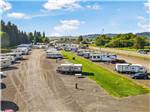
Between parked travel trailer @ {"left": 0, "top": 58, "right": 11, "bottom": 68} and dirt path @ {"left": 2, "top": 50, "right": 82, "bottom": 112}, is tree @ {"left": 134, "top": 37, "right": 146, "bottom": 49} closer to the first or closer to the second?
parked travel trailer @ {"left": 0, "top": 58, "right": 11, "bottom": 68}

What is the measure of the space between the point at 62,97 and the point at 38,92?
490cm

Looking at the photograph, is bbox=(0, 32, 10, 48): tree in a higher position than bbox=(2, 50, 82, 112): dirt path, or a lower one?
higher

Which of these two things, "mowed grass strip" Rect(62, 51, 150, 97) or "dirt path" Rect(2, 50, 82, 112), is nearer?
"dirt path" Rect(2, 50, 82, 112)

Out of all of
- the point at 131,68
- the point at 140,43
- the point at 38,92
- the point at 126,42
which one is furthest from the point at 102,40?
the point at 38,92

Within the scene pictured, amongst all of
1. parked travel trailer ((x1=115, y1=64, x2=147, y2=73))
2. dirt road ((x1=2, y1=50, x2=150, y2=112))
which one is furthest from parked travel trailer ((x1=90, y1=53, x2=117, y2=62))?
dirt road ((x1=2, y1=50, x2=150, y2=112))

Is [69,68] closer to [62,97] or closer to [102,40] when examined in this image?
[62,97]

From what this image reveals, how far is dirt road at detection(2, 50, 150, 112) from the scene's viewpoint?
126 feet

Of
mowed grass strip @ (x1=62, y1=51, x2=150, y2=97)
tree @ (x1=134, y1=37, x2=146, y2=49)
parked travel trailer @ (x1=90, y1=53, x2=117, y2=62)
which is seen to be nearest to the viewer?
mowed grass strip @ (x1=62, y1=51, x2=150, y2=97)

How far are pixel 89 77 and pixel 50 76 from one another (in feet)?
25.3

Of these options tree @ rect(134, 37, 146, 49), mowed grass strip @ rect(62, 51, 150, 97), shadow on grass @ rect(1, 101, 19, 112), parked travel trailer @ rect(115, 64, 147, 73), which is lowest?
mowed grass strip @ rect(62, 51, 150, 97)

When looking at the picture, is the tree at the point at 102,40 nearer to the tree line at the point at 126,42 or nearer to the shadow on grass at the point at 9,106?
the tree line at the point at 126,42

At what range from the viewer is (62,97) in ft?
144

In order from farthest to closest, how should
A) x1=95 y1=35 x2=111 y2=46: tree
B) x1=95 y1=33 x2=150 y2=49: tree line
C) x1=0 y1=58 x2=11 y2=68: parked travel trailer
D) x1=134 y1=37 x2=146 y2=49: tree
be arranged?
x1=95 y1=35 x2=111 y2=46: tree, x1=95 y1=33 x2=150 y2=49: tree line, x1=134 y1=37 x2=146 y2=49: tree, x1=0 y1=58 x2=11 y2=68: parked travel trailer

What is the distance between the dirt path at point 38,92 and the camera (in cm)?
3872
